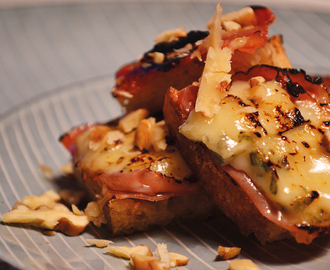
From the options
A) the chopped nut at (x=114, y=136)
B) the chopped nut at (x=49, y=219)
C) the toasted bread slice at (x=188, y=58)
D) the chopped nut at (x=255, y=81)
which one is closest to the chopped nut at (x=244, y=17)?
the toasted bread slice at (x=188, y=58)

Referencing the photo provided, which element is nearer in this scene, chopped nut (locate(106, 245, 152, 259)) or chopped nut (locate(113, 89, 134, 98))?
A: chopped nut (locate(106, 245, 152, 259))

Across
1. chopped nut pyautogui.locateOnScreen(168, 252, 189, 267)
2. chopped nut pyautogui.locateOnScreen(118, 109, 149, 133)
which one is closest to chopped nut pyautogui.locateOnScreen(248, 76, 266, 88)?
chopped nut pyautogui.locateOnScreen(118, 109, 149, 133)

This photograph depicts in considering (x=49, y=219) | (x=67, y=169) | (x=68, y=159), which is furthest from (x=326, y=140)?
(x=68, y=159)

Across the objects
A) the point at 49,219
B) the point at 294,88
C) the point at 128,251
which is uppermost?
the point at 294,88

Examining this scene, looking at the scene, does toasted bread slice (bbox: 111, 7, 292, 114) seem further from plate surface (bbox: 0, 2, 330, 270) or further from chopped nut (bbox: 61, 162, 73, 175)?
plate surface (bbox: 0, 2, 330, 270)

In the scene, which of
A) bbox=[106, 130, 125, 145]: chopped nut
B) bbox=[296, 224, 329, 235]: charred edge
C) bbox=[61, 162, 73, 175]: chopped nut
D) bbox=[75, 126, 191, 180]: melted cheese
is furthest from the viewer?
bbox=[61, 162, 73, 175]: chopped nut

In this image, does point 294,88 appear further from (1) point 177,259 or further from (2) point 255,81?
(1) point 177,259
